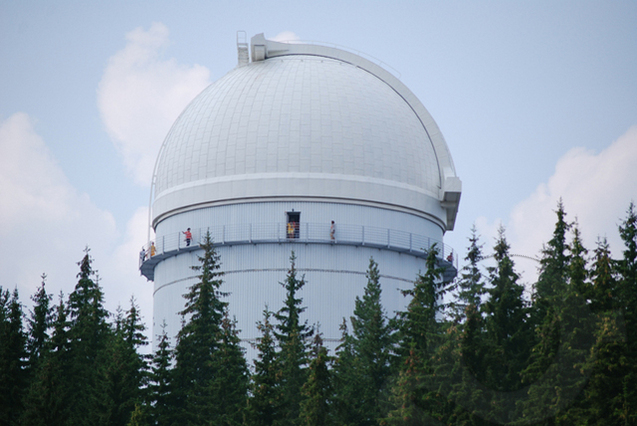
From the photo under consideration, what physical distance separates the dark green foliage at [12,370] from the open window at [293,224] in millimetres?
12586

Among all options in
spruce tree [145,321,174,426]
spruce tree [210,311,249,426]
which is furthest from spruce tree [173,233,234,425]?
spruce tree [145,321,174,426]

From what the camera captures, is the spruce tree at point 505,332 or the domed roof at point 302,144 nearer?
the spruce tree at point 505,332

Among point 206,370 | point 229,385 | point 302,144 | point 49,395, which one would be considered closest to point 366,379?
point 229,385

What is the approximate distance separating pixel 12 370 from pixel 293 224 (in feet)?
46.4

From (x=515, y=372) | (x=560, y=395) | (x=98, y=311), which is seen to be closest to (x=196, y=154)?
(x=98, y=311)

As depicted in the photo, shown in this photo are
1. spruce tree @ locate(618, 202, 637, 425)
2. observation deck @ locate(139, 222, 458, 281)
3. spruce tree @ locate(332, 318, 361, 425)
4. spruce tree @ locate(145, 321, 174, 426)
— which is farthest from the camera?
observation deck @ locate(139, 222, 458, 281)

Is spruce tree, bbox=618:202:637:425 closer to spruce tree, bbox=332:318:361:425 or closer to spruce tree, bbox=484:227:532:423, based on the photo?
spruce tree, bbox=484:227:532:423

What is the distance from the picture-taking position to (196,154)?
4131 cm

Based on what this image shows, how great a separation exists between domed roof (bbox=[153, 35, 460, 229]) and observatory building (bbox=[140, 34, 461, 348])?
6 centimetres

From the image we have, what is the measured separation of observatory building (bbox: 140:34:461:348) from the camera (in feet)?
127

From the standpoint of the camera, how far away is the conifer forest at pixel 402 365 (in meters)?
20.5

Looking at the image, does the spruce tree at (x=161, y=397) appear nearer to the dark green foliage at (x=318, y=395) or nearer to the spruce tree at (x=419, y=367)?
the dark green foliage at (x=318, y=395)

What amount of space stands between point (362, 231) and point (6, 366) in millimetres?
16541

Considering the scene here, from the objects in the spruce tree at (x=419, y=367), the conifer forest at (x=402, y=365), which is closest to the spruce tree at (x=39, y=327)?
the conifer forest at (x=402, y=365)
